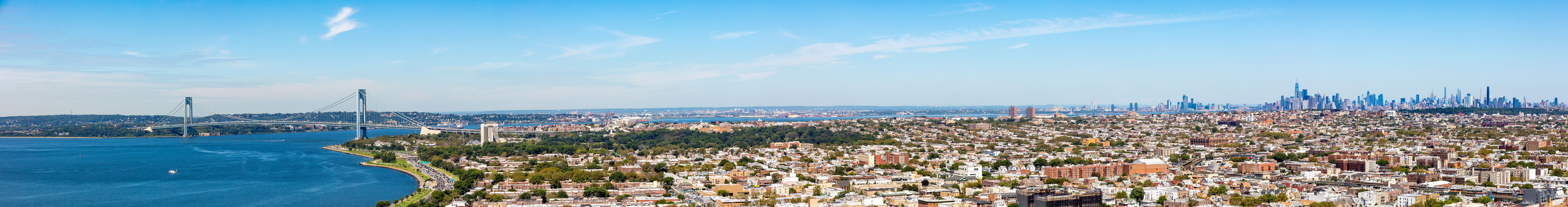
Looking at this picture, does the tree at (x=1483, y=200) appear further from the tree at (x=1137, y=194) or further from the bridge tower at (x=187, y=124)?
the bridge tower at (x=187, y=124)

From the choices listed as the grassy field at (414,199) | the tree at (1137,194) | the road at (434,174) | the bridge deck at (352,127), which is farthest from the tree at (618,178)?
the bridge deck at (352,127)

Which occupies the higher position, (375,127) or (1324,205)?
(375,127)

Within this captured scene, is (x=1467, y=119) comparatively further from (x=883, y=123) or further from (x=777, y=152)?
(x=777, y=152)

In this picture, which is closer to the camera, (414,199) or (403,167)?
(414,199)

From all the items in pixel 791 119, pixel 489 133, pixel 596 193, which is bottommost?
pixel 791 119

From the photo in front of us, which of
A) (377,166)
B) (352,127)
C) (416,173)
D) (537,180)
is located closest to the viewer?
(537,180)

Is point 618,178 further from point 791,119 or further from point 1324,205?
point 791,119

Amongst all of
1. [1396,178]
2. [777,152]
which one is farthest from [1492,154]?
[777,152]

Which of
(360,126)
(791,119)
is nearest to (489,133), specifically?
(360,126)
